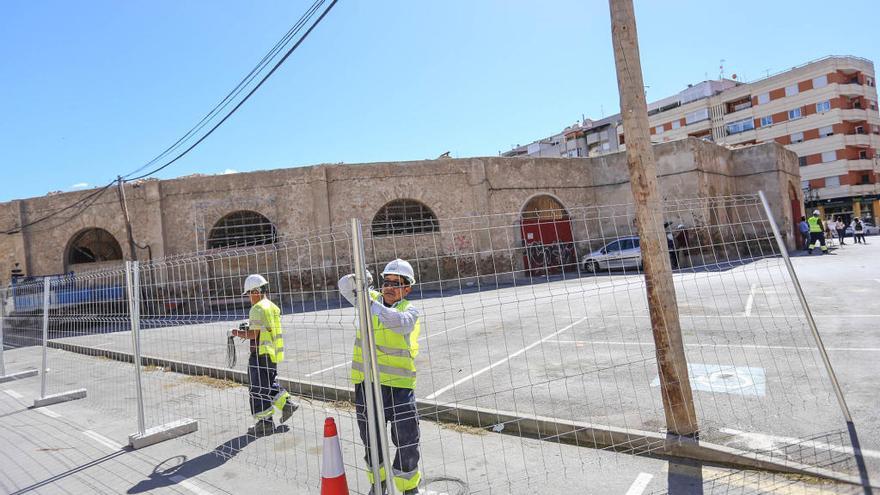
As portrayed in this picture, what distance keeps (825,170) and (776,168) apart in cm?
2853

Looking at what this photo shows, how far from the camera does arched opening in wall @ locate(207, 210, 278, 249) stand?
2012 centimetres

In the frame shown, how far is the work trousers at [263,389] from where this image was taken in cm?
550

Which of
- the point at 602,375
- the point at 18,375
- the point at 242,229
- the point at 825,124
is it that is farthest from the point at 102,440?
the point at 825,124

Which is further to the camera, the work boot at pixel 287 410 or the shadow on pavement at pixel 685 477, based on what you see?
the work boot at pixel 287 410

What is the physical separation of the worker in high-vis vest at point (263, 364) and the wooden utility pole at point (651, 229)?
12.5 feet

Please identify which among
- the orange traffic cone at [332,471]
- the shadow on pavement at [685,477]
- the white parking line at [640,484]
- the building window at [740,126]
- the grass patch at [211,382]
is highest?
the building window at [740,126]

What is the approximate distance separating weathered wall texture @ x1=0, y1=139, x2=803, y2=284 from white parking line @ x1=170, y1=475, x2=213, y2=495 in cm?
1393

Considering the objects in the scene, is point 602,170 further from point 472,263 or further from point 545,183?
point 472,263

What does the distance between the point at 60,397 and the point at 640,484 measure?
8.34m

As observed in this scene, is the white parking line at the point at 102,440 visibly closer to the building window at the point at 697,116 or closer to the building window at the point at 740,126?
the building window at the point at 740,126

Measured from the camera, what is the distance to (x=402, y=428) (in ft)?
11.8

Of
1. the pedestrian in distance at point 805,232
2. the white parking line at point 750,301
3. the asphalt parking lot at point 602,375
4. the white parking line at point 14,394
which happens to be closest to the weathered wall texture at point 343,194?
the pedestrian in distance at point 805,232

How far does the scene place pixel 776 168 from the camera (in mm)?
24078

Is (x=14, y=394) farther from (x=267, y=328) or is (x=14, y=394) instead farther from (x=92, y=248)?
(x=92, y=248)
